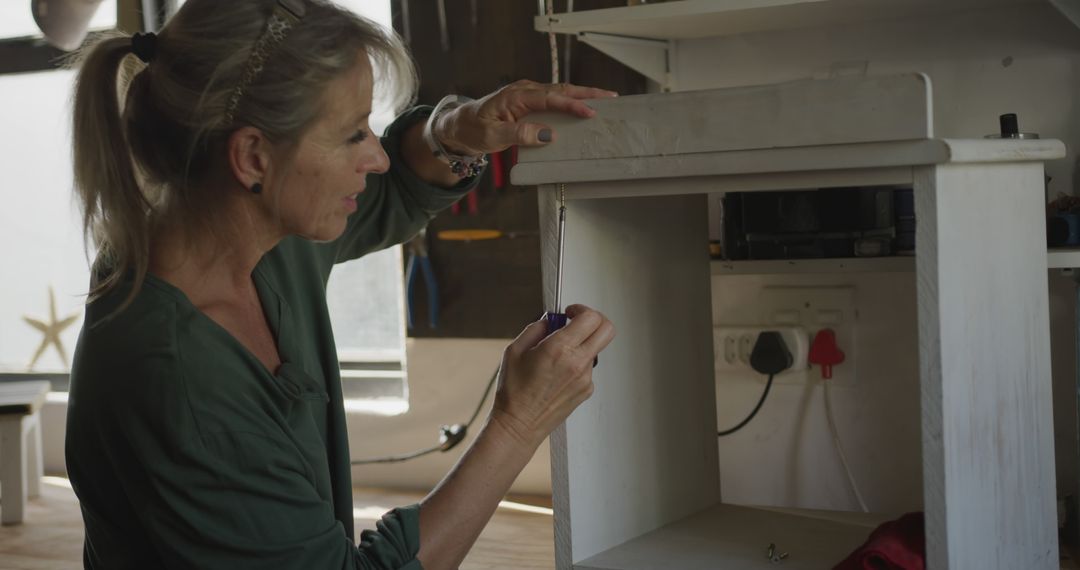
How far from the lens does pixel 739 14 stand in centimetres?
133

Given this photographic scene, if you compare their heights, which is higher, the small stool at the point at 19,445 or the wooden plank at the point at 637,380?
the wooden plank at the point at 637,380

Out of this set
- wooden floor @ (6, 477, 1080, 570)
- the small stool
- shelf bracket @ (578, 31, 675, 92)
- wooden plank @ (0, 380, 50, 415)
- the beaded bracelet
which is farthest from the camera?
wooden plank @ (0, 380, 50, 415)

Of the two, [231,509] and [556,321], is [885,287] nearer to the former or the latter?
[556,321]

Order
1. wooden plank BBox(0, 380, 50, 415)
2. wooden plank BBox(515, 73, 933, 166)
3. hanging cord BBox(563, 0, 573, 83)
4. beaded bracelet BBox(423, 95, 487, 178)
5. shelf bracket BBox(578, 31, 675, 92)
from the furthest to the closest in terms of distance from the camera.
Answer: wooden plank BBox(0, 380, 50, 415), hanging cord BBox(563, 0, 573, 83), shelf bracket BBox(578, 31, 675, 92), beaded bracelet BBox(423, 95, 487, 178), wooden plank BBox(515, 73, 933, 166)

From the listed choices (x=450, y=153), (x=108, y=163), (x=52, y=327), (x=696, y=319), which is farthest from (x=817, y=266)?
(x=52, y=327)

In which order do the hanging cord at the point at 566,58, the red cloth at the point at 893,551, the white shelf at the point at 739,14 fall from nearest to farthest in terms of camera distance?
the red cloth at the point at 893,551, the white shelf at the point at 739,14, the hanging cord at the point at 566,58

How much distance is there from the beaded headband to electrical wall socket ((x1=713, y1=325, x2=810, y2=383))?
0.78 metres

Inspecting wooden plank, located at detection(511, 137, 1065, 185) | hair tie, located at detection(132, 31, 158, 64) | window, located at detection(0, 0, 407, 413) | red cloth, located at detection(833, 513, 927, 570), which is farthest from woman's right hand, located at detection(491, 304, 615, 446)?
window, located at detection(0, 0, 407, 413)

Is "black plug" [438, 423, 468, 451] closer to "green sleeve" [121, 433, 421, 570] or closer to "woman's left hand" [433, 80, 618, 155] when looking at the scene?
"woman's left hand" [433, 80, 618, 155]

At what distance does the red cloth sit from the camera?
899mm

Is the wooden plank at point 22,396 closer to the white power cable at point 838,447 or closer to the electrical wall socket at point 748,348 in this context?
the electrical wall socket at point 748,348

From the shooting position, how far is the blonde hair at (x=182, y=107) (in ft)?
2.98

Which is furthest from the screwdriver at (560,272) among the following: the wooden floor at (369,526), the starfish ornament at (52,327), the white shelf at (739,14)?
the starfish ornament at (52,327)

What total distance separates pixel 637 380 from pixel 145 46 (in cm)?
53
